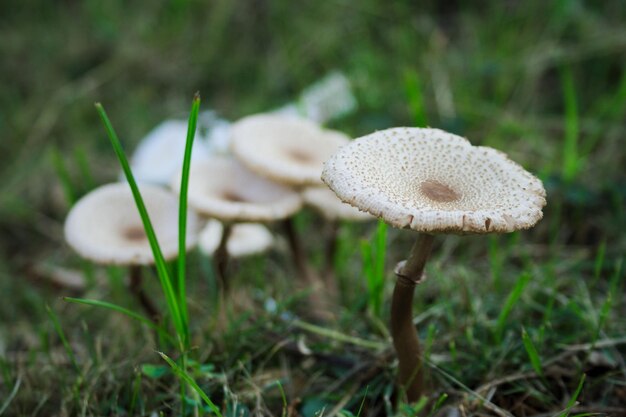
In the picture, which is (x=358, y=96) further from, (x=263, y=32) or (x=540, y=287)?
(x=540, y=287)

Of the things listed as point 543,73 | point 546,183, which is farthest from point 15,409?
point 543,73

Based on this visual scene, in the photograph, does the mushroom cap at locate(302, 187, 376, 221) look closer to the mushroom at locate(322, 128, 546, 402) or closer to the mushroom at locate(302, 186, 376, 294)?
the mushroom at locate(302, 186, 376, 294)

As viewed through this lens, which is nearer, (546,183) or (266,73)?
(546,183)

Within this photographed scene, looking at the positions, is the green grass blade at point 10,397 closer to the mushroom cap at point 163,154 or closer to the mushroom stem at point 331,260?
the mushroom stem at point 331,260

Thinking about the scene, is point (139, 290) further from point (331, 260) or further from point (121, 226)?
point (331, 260)

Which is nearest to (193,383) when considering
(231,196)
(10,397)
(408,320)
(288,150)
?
(408,320)

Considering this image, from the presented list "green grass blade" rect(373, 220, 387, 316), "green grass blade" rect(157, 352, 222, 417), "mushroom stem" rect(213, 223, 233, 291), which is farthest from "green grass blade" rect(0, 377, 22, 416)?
"green grass blade" rect(373, 220, 387, 316)

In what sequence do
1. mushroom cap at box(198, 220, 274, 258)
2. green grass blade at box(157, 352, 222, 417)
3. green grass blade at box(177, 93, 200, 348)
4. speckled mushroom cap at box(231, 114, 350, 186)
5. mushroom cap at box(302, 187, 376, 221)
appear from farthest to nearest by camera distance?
mushroom cap at box(198, 220, 274, 258) < mushroom cap at box(302, 187, 376, 221) < speckled mushroom cap at box(231, 114, 350, 186) < green grass blade at box(177, 93, 200, 348) < green grass blade at box(157, 352, 222, 417)
